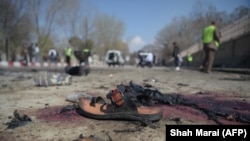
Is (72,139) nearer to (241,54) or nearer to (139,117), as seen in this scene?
(139,117)

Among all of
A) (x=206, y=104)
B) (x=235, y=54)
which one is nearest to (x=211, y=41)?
(x=235, y=54)

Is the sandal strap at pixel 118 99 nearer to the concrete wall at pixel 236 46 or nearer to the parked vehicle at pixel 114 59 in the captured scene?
the concrete wall at pixel 236 46

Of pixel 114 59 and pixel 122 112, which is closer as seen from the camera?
pixel 122 112

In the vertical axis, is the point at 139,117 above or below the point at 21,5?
below

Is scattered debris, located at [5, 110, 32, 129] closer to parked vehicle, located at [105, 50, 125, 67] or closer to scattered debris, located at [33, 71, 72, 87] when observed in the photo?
scattered debris, located at [33, 71, 72, 87]

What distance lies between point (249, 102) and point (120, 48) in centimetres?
8672

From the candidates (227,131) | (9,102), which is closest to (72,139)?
(227,131)

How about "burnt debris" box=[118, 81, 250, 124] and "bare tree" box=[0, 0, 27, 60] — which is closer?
"burnt debris" box=[118, 81, 250, 124]

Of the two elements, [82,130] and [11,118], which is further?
[11,118]

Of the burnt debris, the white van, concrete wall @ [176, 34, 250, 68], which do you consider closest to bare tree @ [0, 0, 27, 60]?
the white van

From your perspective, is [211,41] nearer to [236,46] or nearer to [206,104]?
[236,46]

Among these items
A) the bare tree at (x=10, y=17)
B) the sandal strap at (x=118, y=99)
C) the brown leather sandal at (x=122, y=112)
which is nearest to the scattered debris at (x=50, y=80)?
the brown leather sandal at (x=122, y=112)

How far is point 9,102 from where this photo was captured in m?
4.95

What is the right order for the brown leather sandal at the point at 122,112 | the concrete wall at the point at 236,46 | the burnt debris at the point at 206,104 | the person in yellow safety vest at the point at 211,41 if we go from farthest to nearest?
1. the concrete wall at the point at 236,46
2. the person in yellow safety vest at the point at 211,41
3. the burnt debris at the point at 206,104
4. the brown leather sandal at the point at 122,112
